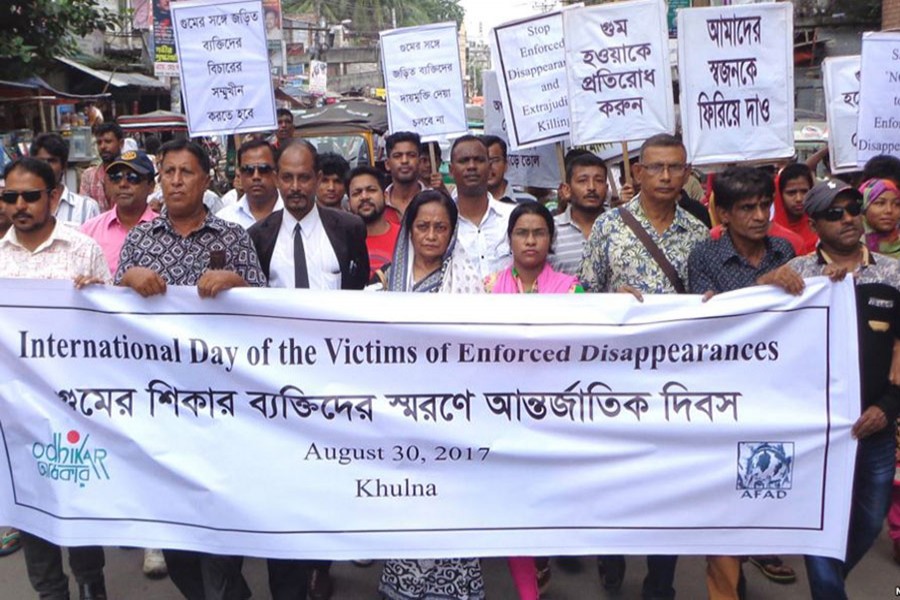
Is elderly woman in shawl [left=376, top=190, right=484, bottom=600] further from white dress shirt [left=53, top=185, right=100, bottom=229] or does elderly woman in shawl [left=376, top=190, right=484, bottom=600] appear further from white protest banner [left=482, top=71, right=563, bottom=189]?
white protest banner [left=482, top=71, right=563, bottom=189]

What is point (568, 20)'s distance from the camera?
563 centimetres

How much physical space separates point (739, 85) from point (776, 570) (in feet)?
8.52

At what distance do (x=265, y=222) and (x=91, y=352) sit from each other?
1.19 metres

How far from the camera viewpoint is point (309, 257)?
4.37 m

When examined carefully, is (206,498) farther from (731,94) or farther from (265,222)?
(731,94)

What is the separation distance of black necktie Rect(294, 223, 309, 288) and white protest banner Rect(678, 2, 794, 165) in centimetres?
227

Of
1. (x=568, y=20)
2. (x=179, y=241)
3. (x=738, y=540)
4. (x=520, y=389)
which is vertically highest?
(x=568, y=20)

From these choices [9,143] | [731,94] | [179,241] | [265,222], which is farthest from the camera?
[9,143]

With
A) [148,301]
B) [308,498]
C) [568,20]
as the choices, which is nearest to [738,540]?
[308,498]

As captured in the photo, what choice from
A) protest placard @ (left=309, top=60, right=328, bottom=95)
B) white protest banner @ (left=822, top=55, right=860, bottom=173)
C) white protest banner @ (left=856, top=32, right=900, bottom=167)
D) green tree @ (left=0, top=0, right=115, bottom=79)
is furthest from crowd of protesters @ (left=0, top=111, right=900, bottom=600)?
protest placard @ (left=309, top=60, right=328, bottom=95)

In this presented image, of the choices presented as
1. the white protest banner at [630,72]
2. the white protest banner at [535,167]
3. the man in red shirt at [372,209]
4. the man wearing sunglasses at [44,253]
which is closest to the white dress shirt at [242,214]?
the man in red shirt at [372,209]

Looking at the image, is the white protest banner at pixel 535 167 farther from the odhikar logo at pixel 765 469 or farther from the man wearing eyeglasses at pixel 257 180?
the odhikar logo at pixel 765 469

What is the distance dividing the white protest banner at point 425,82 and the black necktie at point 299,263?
3.14 m

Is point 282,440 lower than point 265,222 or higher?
lower
